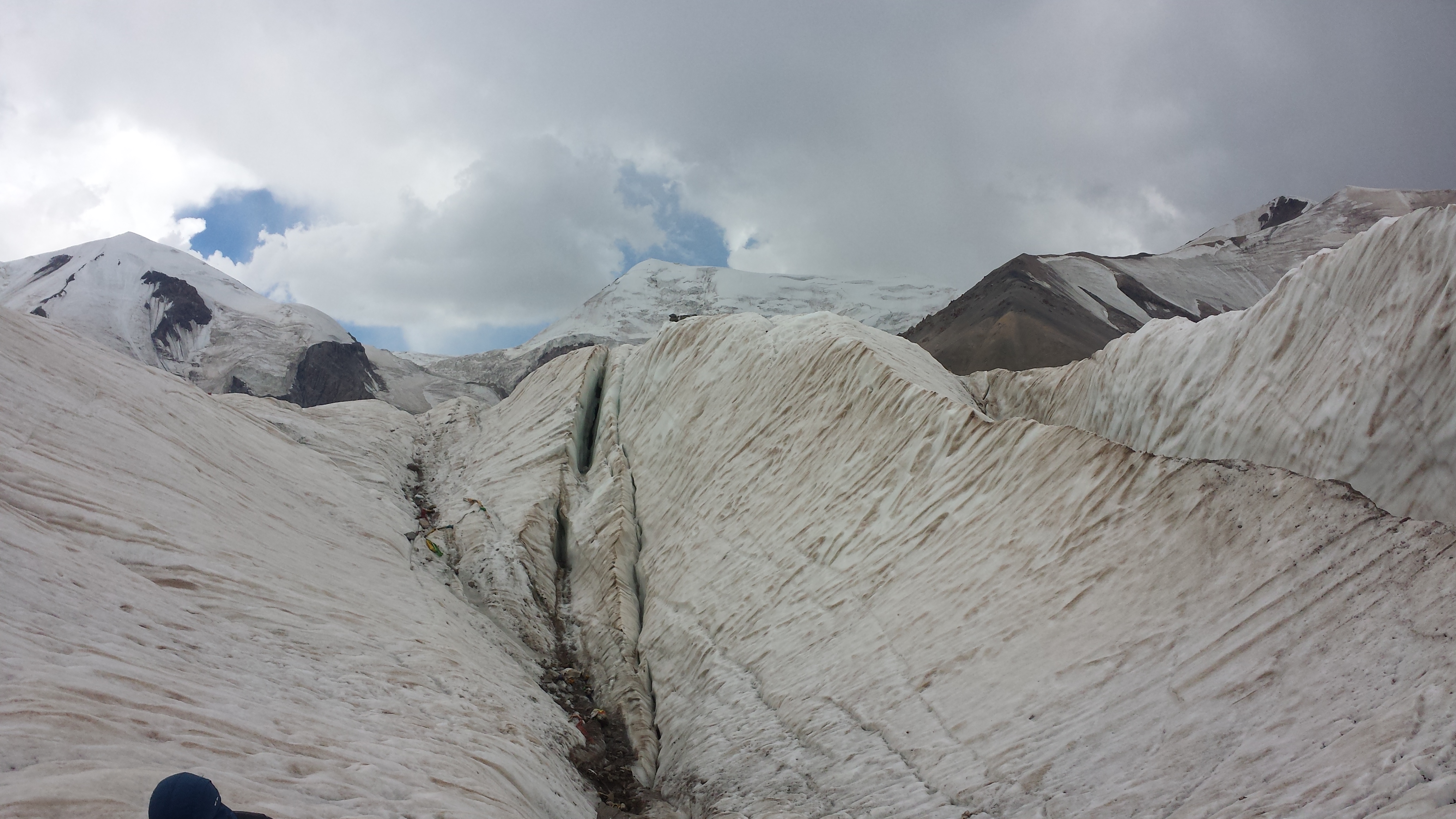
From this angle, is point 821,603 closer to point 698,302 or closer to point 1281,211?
point 1281,211

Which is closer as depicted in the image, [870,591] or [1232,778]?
[1232,778]

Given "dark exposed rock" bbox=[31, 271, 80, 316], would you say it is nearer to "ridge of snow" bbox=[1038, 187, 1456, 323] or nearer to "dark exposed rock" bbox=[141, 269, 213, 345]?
"dark exposed rock" bbox=[141, 269, 213, 345]

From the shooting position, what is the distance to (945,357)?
149 ft

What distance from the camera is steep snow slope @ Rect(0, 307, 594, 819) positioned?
17.3 feet

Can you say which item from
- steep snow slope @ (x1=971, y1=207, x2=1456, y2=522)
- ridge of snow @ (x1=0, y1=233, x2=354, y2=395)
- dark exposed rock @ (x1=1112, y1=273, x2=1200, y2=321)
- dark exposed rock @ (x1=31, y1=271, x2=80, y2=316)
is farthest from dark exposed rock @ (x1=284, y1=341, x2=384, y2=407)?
steep snow slope @ (x1=971, y1=207, x2=1456, y2=522)

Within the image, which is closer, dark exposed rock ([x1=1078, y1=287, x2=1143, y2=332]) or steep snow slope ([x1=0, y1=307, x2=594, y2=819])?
steep snow slope ([x1=0, y1=307, x2=594, y2=819])

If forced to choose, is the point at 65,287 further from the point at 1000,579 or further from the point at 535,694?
the point at 1000,579

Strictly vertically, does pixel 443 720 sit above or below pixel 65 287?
below

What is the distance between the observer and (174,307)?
75438 mm

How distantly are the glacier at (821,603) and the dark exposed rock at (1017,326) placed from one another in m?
24.8

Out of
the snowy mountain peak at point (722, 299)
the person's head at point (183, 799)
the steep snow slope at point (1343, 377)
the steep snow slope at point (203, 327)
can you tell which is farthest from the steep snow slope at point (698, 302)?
the person's head at point (183, 799)

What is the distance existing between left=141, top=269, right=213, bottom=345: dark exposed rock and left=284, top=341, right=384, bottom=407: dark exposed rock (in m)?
12.7

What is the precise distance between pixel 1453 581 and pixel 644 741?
10407 mm

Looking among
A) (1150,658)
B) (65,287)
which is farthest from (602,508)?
(65,287)
